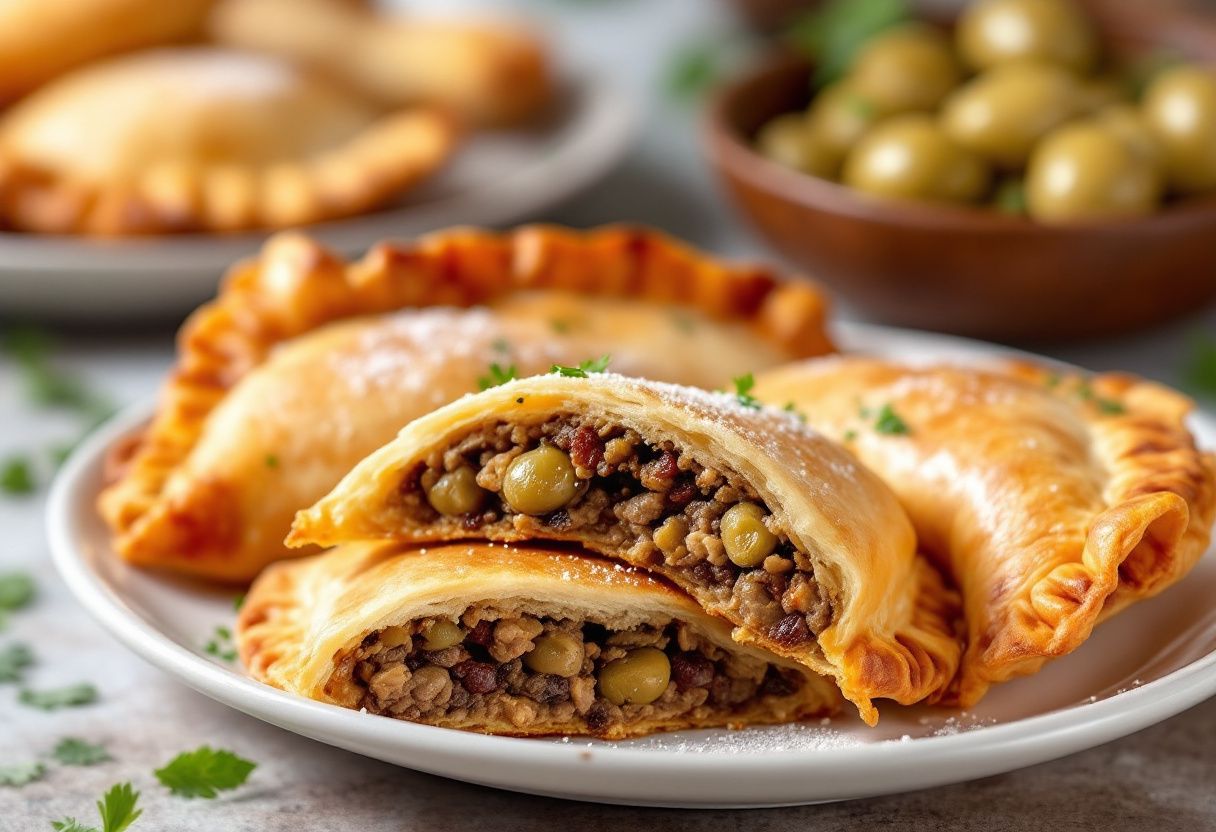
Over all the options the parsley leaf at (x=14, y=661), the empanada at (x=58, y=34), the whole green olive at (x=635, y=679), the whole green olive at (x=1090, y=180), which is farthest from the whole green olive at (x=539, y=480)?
the empanada at (x=58, y=34)

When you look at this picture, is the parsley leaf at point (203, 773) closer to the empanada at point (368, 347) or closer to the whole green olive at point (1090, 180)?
the empanada at point (368, 347)

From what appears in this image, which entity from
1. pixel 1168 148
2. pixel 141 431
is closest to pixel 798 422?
pixel 141 431

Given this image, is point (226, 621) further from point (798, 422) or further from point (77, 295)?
point (77, 295)

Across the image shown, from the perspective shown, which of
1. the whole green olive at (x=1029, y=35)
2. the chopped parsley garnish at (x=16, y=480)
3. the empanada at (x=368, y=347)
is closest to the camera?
the empanada at (x=368, y=347)

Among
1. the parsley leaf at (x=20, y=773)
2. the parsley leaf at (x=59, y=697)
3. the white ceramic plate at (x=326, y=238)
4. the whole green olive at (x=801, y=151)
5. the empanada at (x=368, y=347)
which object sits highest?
the empanada at (x=368, y=347)

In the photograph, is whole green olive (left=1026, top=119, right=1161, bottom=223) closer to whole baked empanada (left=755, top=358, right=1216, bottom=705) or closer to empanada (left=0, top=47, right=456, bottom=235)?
whole baked empanada (left=755, top=358, right=1216, bottom=705)
